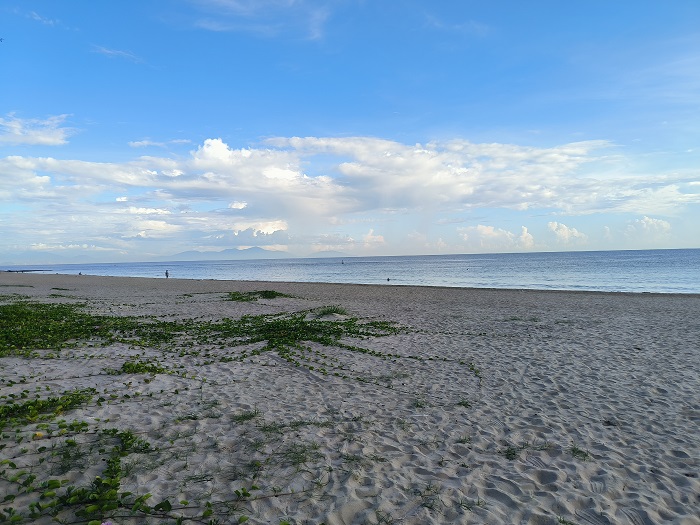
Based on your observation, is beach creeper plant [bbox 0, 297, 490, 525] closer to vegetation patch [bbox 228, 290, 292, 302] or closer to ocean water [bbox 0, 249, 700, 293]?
vegetation patch [bbox 228, 290, 292, 302]

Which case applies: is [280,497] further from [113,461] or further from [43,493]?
[43,493]

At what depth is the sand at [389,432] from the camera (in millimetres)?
4586

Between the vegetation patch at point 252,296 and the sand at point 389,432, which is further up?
the vegetation patch at point 252,296

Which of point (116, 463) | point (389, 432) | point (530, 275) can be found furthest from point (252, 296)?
point (530, 275)

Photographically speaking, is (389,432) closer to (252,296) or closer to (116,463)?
(116,463)

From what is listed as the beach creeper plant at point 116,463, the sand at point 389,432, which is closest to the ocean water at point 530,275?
the sand at point 389,432

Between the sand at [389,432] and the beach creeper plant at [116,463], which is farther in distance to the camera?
the sand at [389,432]

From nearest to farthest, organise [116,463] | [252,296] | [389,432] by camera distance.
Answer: [116,463] → [389,432] → [252,296]

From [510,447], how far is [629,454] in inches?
60.3

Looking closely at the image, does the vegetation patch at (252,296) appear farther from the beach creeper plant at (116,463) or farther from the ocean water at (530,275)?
the ocean water at (530,275)

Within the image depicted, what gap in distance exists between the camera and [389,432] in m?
6.42

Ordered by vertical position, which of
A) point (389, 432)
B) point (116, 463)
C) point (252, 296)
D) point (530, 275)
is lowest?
point (389, 432)

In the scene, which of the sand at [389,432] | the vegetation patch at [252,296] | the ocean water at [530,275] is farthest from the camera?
the ocean water at [530,275]

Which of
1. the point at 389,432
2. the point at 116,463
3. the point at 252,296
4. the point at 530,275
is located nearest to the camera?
the point at 116,463
